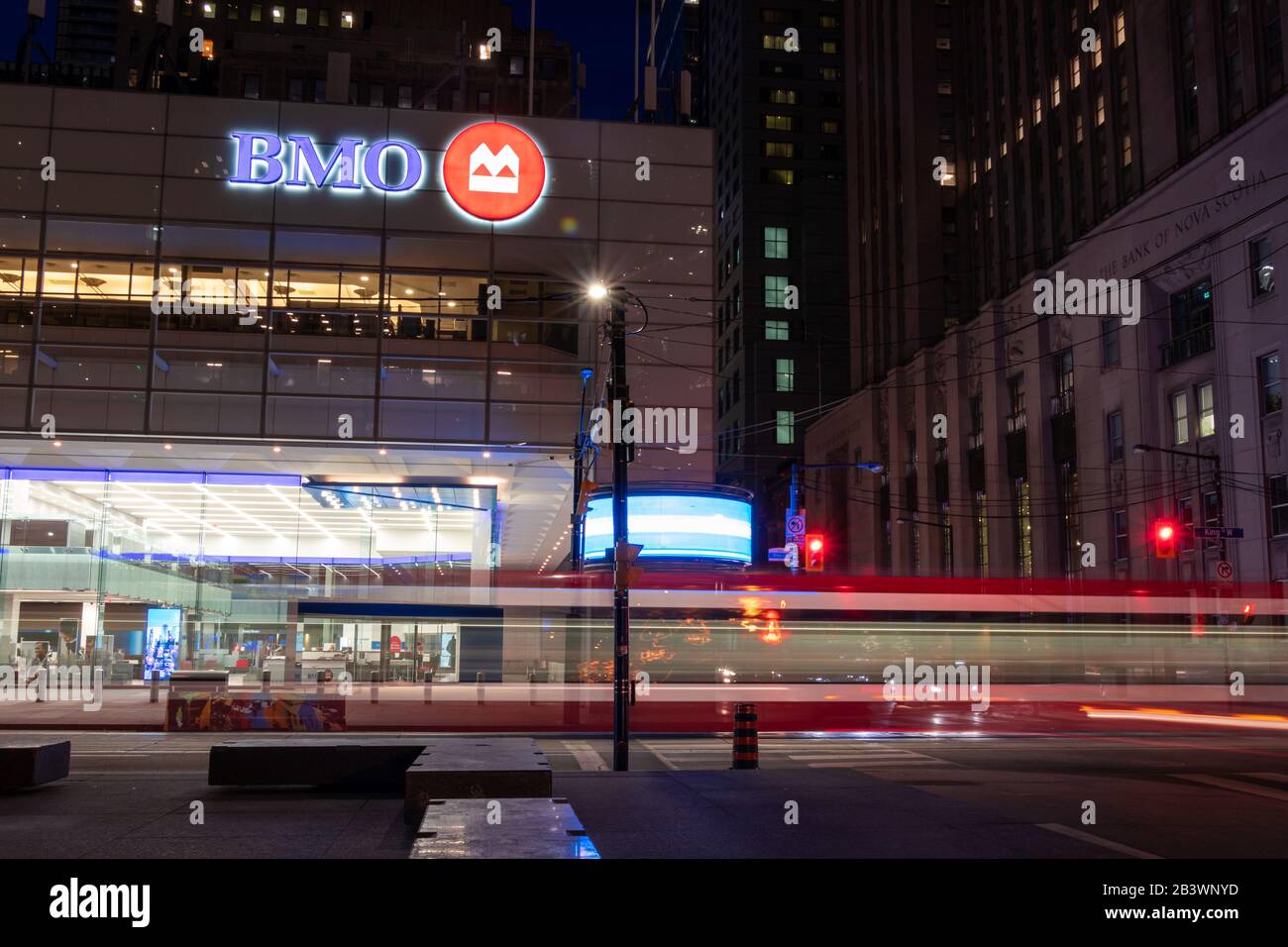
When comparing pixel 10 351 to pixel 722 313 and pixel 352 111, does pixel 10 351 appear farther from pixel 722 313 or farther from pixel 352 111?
pixel 722 313

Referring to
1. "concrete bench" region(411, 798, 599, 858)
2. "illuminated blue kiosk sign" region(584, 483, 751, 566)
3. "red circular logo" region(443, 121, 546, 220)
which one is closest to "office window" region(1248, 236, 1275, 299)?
"illuminated blue kiosk sign" region(584, 483, 751, 566)

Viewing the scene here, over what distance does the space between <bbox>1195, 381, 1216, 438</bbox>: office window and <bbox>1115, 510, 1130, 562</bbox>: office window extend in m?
6.10

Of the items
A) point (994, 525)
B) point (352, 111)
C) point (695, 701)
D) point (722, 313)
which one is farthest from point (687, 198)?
point (722, 313)

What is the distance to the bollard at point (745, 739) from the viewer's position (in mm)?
17117

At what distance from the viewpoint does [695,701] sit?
82.0ft

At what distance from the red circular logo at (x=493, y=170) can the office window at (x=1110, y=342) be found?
2789 centimetres

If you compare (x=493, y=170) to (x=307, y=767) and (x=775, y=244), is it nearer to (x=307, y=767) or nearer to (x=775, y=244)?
(x=307, y=767)

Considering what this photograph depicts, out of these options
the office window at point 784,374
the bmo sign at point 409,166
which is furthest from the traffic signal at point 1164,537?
the office window at point 784,374

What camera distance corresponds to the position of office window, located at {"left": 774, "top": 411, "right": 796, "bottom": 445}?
10138 centimetres

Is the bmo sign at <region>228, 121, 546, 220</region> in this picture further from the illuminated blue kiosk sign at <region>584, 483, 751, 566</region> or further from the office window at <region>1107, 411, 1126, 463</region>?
the office window at <region>1107, 411, 1126, 463</region>

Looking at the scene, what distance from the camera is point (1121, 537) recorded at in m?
48.3

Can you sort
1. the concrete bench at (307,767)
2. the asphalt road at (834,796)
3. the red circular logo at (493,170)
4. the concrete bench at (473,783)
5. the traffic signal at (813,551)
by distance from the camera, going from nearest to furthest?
the asphalt road at (834,796) → the concrete bench at (473,783) → the concrete bench at (307,767) → the red circular logo at (493,170) → the traffic signal at (813,551)

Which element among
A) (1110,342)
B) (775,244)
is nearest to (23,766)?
(1110,342)

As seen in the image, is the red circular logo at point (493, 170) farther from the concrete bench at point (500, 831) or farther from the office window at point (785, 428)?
the office window at point (785, 428)
